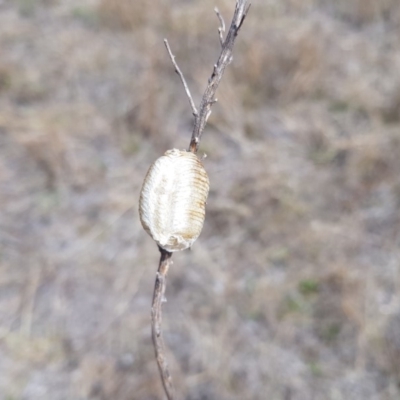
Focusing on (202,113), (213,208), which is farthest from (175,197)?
(213,208)

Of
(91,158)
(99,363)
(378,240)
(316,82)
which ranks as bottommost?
(99,363)

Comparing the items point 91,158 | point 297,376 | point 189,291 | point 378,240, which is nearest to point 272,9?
point 91,158

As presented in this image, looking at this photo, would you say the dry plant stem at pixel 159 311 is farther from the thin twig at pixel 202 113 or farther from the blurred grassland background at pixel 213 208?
the blurred grassland background at pixel 213 208

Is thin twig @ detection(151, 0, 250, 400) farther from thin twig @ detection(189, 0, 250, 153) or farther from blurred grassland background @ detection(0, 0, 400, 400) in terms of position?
blurred grassland background @ detection(0, 0, 400, 400)

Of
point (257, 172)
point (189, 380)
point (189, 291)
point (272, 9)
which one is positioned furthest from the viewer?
point (272, 9)

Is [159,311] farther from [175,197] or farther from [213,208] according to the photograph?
[213,208]

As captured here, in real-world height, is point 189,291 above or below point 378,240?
below

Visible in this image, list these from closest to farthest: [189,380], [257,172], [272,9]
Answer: [189,380]
[257,172]
[272,9]

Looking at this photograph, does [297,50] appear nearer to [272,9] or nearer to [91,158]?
[272,9]

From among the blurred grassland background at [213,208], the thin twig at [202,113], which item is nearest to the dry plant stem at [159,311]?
the thin twig at [202,113]
